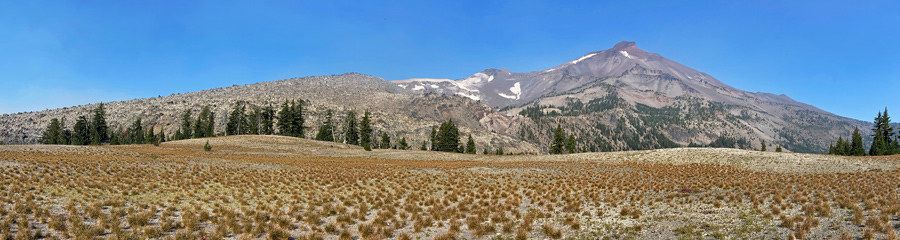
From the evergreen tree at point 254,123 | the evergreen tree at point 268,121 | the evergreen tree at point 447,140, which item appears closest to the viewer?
the evergreen tree at point 447,140

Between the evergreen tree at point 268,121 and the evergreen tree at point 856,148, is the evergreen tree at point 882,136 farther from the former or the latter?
the evergreen tree at point 268,121

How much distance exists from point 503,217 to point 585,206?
5.42 metres

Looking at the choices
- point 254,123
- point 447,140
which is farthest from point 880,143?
point 254,123

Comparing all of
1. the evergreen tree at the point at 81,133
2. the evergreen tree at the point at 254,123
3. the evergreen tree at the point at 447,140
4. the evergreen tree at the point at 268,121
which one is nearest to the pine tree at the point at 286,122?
the evergreen tree at the point at 268,121

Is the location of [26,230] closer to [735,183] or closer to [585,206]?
[585,206]

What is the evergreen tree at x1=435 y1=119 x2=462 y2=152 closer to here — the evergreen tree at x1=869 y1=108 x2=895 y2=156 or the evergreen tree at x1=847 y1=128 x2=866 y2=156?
the evergreen tree at x1=869 y1=108 x2=895 y2=156

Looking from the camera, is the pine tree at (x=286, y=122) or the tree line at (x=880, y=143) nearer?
the tree line at (x=880, y=143)

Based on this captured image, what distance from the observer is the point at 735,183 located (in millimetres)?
23891

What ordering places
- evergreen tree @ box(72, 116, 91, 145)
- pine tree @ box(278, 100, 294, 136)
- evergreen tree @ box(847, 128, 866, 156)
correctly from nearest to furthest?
evergreen tree @ box(847, 128, 866, 156), evergreen tree @ box(72, 116, 91, 145), pine tree @ box(278, 100, 294, 136)

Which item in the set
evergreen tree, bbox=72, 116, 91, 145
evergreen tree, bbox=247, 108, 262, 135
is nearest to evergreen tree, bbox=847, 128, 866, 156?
evergreen tree, bbox=247, 108, 262, 135

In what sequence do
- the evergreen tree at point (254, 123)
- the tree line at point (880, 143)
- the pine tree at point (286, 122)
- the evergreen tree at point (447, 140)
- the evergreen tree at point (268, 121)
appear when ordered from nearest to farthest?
the tree line at point (880, 143), the evergreen tree at point (447, 140), the pine tree at point (286, 122), the evergreen tree at point (268, 121), the evergreen tree at point (254, 123)

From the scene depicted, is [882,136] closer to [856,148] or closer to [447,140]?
[856,148]

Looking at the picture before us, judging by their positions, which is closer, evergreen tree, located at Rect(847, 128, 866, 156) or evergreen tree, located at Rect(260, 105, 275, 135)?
evergreen tree, located at Rect(847, 128, 866, 156)

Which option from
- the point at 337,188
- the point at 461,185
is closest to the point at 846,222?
the point at 461,185
